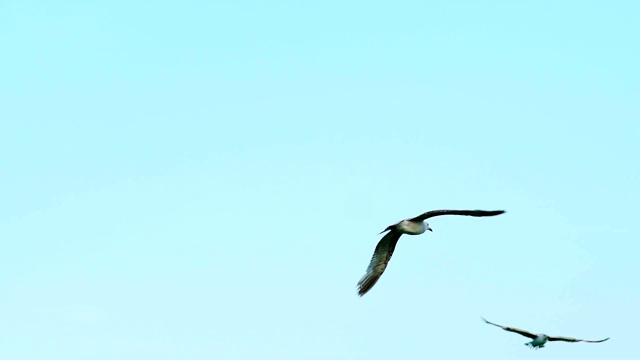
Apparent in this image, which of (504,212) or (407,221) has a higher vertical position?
(407,221)

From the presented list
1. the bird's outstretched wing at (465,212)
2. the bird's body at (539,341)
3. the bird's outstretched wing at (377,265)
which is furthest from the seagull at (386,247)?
the bird's body at (539,341)

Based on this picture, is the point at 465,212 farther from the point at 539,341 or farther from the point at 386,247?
the point at 539,341

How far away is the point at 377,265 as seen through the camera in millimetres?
42656

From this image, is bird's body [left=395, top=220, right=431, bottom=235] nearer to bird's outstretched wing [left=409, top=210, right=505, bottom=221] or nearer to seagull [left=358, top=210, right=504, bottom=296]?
seagull [left=358, top=210, right=504, bottom=296]

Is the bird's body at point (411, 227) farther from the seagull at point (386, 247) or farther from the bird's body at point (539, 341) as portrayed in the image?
the bird's body at point (539, 341)

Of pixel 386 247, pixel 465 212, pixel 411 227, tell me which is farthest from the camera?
pixel 386 247

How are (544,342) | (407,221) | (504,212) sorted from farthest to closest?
(544,342)
(407,221)
(504,212)

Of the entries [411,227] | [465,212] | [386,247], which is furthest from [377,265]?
[465,212]

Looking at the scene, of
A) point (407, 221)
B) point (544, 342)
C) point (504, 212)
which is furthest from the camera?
point (544, 342)

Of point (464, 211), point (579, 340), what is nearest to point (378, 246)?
point (464, 211)

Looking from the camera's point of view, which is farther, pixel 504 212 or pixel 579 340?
pixel 579 340

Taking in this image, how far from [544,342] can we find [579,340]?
1759mm

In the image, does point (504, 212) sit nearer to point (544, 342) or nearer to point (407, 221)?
point (407, 221)

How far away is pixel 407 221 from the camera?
40406 mm
